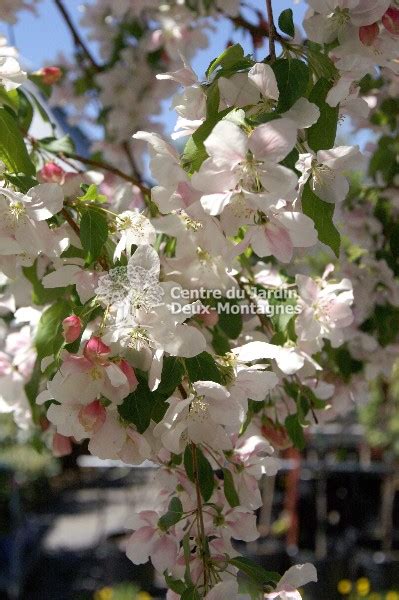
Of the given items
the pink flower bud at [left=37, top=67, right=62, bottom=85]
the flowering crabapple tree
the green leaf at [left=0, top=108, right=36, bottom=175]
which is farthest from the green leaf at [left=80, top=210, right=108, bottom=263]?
the pink flower bud at [left=37, top=67, right=62, bottom=85]

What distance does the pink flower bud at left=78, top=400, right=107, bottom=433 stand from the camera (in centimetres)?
71

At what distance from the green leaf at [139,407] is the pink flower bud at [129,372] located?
22 millimetres

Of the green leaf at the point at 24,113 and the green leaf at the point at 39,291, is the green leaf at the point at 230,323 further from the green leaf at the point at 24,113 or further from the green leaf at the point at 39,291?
the green leaf at the point at 24,113

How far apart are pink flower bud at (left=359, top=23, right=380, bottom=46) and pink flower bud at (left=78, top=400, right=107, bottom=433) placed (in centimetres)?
45

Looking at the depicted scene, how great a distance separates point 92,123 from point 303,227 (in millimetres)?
1543

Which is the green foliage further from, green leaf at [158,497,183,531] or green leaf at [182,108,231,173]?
green leaf at [158,497,183,531]

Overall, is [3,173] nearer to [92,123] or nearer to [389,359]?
[389,359]

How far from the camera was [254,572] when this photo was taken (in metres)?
0.74

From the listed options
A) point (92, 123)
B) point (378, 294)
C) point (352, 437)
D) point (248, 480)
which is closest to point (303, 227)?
point (248, 480)

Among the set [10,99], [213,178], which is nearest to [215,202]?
[213,178]

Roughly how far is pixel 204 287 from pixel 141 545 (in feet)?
0.99

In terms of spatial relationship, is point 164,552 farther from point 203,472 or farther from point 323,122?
point 323,122

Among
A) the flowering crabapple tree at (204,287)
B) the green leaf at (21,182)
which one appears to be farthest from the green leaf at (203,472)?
the green leaf at (21,182)

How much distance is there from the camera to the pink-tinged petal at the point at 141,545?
2.72 feet
